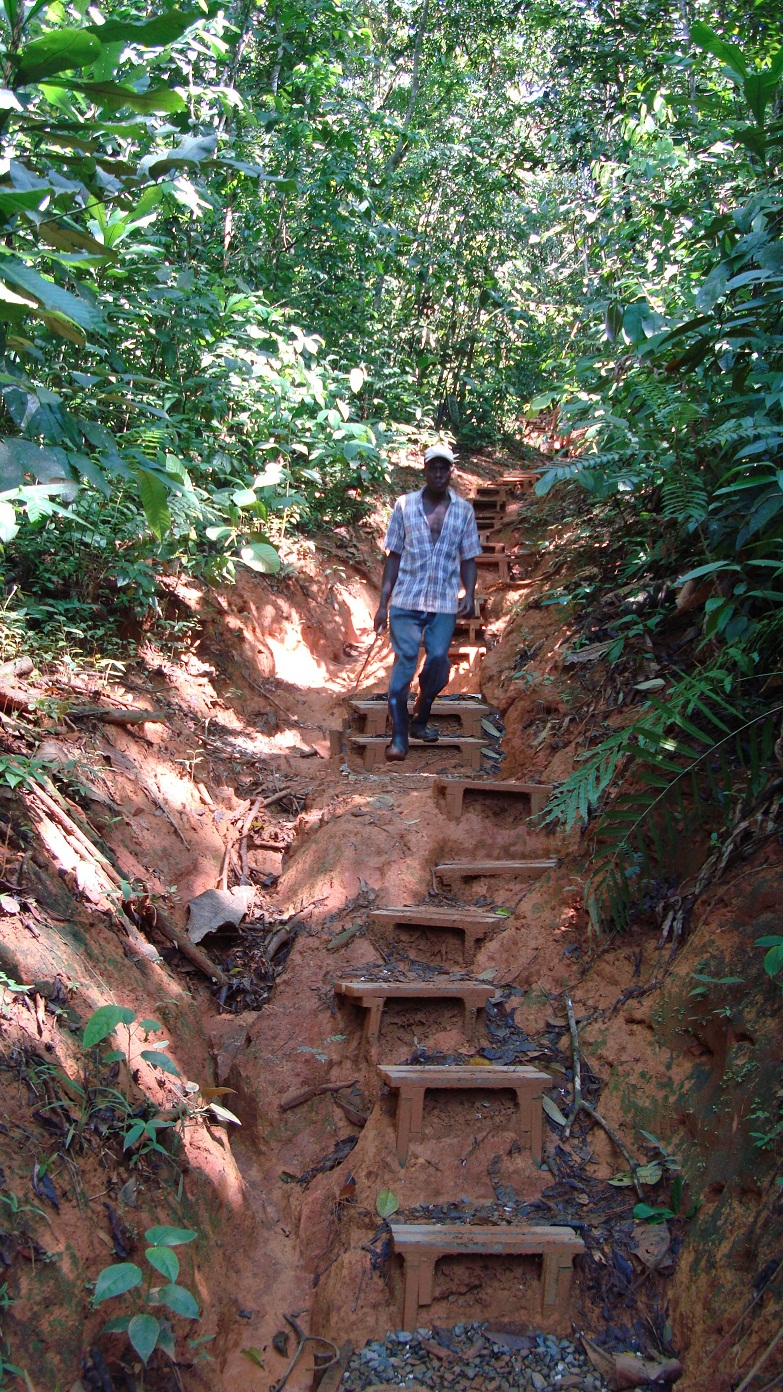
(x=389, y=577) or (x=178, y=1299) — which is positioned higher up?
(x=389, y=577)

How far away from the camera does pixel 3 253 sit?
1.81m

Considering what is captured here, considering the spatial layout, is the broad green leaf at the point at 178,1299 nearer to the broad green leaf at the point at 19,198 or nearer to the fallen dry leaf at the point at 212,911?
the fallen dry leaf at the point at 212,911

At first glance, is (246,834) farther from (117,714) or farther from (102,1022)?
(102,1022)

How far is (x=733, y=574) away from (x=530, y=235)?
983 cm

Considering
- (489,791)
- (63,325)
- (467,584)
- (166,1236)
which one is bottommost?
(166,1236)

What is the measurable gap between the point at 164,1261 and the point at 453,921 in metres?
1.95

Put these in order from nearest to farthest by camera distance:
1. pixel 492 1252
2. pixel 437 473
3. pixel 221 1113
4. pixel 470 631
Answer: pixel 492 1252 → pixel 221 1113 → pixel 437 473 → pixel 470 631

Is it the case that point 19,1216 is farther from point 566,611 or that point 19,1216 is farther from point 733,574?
point 566,611

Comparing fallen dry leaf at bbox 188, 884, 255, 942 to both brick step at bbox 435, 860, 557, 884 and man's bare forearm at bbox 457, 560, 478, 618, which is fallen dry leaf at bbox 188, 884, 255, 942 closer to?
brick step at bbox 435, 860, 557, 884

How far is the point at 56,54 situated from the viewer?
1.66 meters

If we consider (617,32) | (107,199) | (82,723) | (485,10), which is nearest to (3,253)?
(107,199)

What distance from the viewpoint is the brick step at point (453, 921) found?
4.00 meters

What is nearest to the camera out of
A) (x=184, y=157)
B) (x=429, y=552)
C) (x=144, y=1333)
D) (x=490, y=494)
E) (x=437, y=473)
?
(x=184, y=157)

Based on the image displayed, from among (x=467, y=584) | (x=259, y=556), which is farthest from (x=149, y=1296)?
(x=467, y=584)
